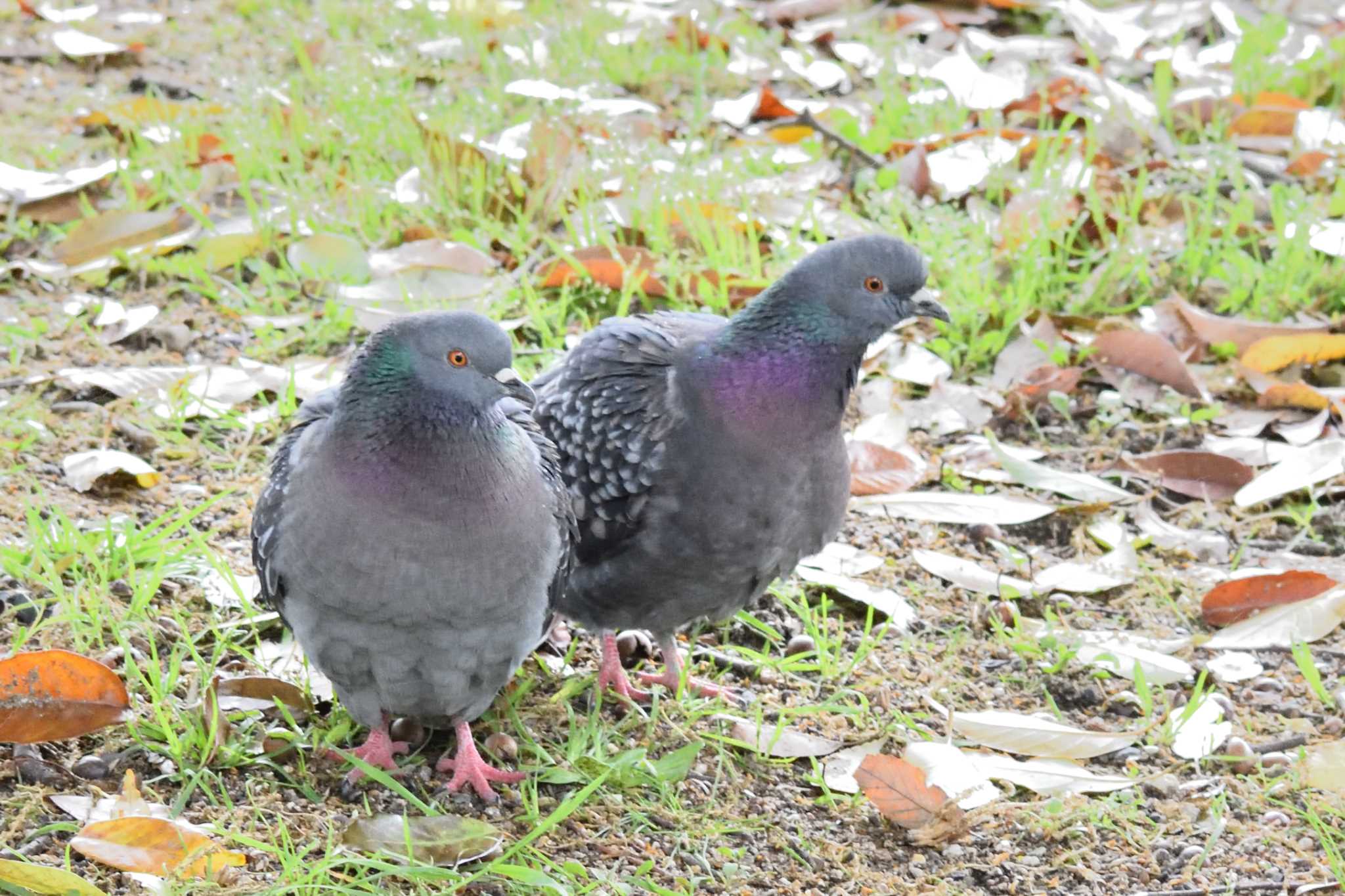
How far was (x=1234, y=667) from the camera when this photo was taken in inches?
150

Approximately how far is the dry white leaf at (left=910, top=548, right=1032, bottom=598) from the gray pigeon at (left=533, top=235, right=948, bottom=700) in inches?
26.0

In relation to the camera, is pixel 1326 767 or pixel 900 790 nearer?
pixel 900 790

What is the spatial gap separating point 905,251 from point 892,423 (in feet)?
4.03

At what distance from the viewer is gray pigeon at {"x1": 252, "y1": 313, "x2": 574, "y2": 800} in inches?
117

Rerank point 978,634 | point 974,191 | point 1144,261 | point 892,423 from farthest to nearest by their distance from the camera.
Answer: point 974,191 < point 1144,261 < point 892,423 < point 978,634

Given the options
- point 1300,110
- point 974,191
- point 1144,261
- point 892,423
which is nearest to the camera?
point 892,423

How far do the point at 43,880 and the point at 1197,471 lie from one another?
332 cm

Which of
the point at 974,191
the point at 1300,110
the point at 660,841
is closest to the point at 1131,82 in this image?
the point at 1300,110

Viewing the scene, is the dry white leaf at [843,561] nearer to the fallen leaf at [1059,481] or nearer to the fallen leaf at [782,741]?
the fallen leaf at [1059,481]

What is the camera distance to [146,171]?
230 inches

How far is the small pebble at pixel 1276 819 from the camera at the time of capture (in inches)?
129

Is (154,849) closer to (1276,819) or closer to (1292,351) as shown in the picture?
(1276,819)

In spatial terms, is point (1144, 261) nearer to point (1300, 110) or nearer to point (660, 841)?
point (1300, 110)

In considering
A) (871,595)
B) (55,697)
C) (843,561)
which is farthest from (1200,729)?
(55,697)
